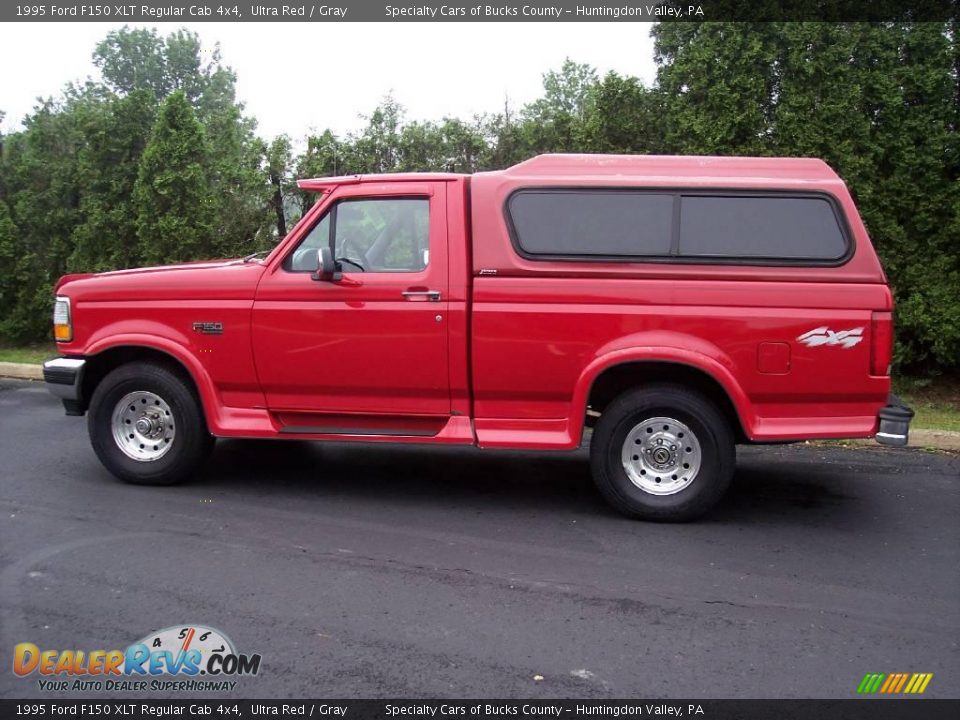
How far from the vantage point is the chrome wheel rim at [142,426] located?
6.10 meters

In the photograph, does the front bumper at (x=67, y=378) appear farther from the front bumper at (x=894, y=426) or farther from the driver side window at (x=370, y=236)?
the front bumper at (x=894, y=426)

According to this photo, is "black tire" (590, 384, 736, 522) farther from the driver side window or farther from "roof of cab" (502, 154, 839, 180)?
the driver side window

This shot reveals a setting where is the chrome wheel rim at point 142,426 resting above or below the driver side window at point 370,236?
below

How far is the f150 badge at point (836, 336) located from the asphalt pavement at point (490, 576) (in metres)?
1.18

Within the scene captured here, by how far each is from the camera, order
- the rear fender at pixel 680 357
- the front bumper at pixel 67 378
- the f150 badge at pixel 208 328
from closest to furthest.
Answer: the rear fender at pixel 680 357 → the f150 badge at pixel 208 328 → the front bumper at pixel 67 378

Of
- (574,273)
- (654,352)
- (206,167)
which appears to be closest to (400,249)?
(574,273)

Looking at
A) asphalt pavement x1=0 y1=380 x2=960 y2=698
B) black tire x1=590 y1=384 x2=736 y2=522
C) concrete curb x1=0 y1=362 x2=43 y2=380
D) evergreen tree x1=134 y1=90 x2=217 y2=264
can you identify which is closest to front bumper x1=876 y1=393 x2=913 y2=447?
asphalt pavement x1=0 y1=380 x2=960 y2=698

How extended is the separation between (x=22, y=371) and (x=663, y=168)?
867 cm

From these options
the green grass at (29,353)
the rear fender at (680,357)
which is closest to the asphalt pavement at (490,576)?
the rear fender at (680,357)

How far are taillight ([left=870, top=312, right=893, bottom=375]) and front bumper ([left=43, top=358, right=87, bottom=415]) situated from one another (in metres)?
5.26

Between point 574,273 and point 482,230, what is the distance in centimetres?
67

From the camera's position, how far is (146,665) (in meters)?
3.62

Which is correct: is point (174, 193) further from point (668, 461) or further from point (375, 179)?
point (668, 461)

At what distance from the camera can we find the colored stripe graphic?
11.3ft
